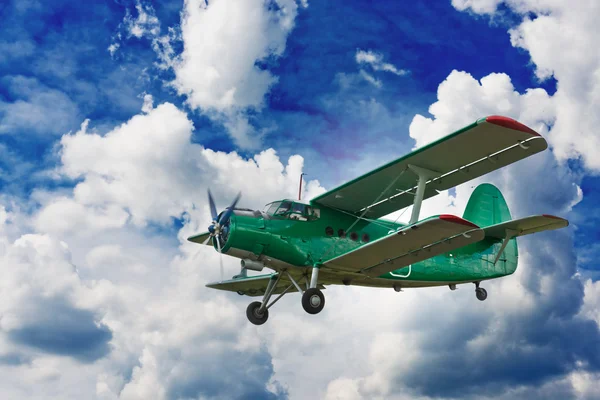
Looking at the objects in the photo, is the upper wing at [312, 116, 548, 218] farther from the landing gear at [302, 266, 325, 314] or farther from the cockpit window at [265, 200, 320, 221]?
the landing gear at [302, 266, 325, 314]

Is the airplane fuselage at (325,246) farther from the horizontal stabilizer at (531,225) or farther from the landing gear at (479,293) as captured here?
the horizontal stabilizer at (531,225)

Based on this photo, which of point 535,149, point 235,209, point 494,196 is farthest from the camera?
point 494,196

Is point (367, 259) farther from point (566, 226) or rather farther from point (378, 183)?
point (566, 226)

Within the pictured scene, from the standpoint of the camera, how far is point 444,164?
1666 centimetres

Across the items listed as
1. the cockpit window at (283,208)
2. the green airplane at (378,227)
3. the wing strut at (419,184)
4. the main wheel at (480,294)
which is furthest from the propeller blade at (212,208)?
the main wheel at (480,294)

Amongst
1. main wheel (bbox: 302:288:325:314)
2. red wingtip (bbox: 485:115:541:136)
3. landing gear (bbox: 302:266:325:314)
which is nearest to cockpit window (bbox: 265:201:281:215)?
landing gear (bbox: 302:266:325:314)

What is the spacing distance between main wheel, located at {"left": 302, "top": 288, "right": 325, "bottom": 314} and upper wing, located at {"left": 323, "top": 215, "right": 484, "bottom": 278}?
1018 millimetres

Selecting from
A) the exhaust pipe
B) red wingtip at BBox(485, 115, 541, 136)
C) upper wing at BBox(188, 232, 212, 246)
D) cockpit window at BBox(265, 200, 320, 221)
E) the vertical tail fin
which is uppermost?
the vertical tail fin

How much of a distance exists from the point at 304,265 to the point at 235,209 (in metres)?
2.57

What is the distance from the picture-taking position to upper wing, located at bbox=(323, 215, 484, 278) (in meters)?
15.0

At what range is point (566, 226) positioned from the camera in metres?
17.2

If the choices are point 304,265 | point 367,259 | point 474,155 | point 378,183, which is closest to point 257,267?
point 304,265

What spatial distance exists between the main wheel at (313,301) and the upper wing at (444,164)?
2.82m

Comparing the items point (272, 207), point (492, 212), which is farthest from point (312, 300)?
point (492, 212)
